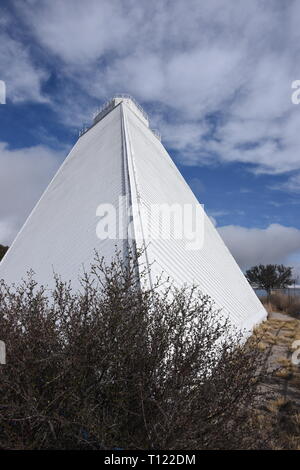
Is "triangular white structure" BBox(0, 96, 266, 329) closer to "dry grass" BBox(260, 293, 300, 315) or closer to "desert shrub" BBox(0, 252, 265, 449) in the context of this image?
"desert shrub" BBox(0, 252, 265, 449)

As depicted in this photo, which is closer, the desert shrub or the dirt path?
the desert shrub

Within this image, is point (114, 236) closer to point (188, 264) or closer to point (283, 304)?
point (188, 264)

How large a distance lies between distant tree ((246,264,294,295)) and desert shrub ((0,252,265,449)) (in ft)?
104

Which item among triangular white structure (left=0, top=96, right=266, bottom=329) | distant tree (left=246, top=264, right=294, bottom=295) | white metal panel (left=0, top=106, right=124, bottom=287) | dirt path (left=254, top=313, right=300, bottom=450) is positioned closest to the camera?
dirt path (left=254, top=313, right=300, bottom=450)

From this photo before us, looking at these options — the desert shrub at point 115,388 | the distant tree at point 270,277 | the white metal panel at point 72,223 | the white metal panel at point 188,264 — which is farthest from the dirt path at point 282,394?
the distant tree at point 270,277

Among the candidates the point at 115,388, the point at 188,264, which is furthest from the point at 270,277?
the point at 115,388

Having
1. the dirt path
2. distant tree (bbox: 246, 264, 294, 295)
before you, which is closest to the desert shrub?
the dirt path

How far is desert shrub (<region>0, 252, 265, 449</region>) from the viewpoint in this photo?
2652 millimetres

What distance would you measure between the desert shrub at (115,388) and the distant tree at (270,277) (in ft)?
104

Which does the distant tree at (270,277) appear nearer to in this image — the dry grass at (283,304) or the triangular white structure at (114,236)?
the dry grass at (283,304)

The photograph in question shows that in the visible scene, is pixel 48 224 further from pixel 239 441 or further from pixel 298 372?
pixel 239 441

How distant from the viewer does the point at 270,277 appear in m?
32.9
